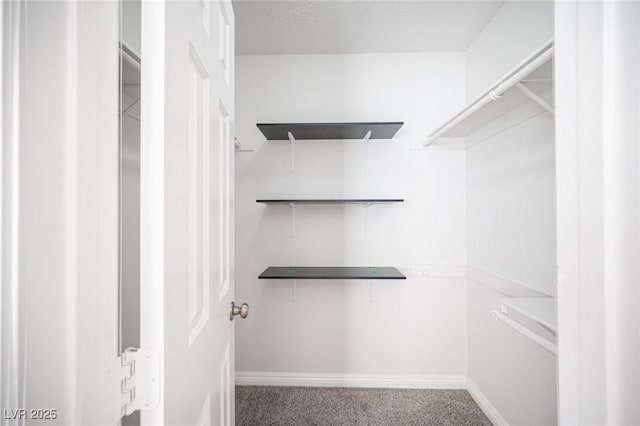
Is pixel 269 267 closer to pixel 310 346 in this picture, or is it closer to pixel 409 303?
pixel 310 346

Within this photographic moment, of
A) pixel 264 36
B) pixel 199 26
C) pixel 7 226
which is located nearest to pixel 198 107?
pixel 199 26

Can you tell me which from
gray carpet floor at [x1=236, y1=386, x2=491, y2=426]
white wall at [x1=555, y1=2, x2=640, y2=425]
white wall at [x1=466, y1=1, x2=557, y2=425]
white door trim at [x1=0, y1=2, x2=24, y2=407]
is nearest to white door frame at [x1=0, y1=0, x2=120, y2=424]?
white door trim at [x1=0, y1=2, x2=24, y2=407]

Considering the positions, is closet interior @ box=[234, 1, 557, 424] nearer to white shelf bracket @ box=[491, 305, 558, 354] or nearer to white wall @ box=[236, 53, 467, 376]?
white wall @ box=[236, 53, 467, 376]

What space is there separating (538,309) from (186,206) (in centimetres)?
121

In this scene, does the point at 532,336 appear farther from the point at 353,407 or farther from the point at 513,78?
the point at 353,407

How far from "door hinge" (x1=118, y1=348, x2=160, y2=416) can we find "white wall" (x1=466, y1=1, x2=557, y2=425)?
1.54 metres

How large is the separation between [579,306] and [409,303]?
173 centimetres

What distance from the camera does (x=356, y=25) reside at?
187cm

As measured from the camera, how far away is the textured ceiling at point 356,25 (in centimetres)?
171

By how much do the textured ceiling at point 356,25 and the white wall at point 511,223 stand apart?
173 mm

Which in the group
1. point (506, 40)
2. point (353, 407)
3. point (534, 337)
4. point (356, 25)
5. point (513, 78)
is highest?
point (356, 25)

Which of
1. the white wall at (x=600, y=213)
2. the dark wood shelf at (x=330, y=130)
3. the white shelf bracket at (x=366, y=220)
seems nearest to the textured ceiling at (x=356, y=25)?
the dark wood shelf at (x=330, y=130)

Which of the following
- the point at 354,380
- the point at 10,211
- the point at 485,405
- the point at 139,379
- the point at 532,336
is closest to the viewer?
the point at 10,211

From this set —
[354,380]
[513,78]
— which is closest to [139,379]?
[513,78]
